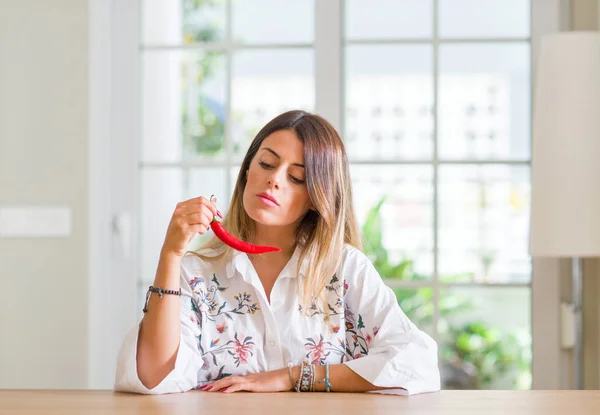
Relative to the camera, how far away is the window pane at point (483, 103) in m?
3.19

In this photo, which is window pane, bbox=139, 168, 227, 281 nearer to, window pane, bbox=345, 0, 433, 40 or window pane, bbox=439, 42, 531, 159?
window pane, bbox=345, 0, 433, 40

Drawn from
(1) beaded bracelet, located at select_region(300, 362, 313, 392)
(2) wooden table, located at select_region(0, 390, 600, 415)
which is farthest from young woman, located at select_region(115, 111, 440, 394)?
(2) wooden table, located at select_region(0, 390, 600, 415)

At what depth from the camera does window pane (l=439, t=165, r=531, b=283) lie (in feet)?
10.8

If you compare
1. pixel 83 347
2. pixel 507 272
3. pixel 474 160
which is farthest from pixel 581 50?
pixel 83 347

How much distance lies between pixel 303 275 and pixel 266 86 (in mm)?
1572

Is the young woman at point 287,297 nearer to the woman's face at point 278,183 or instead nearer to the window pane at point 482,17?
the woman's face at point 278,183

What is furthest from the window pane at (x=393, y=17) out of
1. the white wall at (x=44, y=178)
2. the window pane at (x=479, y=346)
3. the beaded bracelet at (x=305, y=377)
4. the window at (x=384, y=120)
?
the beaded bracelet at (x=305, y=377)

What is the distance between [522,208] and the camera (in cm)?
366

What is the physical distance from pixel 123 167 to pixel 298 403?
1.87 m

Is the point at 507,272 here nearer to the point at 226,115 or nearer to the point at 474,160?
the point at 474,160

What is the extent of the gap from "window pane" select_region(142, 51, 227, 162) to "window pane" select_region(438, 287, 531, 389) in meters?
1.33

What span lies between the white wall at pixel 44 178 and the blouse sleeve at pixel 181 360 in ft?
4.02

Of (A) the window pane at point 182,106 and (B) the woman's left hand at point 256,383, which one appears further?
(A) the window pane at point 182,106

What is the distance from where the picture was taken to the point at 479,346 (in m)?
3.91
